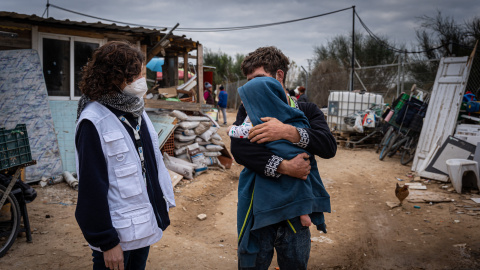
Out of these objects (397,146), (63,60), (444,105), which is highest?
(63,60)

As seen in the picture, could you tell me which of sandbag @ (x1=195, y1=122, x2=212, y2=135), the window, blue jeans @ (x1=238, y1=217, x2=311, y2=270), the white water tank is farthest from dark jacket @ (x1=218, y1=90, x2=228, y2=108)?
blue jeans @ (x1=238, y1=217, x2=311, y2=270)

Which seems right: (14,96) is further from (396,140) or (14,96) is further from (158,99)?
(396,140)

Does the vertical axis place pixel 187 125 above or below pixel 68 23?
below

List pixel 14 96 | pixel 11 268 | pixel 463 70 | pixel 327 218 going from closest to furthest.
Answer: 1. pixel 11 268
2. pixel 327 218
3. pixel 14 96
4. pixel 463 70

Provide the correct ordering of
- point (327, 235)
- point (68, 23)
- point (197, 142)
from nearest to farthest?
point (327, 235), point (68, 23), point (197, 142)

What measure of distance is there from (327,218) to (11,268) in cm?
386

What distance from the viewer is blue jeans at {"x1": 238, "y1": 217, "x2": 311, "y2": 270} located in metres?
1.82

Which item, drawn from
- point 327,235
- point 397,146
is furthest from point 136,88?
point 397,146

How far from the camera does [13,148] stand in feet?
11.4

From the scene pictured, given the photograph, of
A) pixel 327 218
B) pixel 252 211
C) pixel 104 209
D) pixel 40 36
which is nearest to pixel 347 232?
pixel 327 218

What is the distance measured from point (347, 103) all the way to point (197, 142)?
6.01 meters

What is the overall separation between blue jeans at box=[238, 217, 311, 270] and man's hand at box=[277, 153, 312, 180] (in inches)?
12.1

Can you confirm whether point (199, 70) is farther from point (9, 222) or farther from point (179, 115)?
point (9, 222)

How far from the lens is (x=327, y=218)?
4.96m
